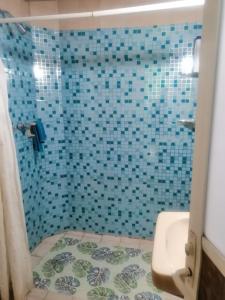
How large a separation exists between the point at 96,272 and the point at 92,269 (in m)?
0.05

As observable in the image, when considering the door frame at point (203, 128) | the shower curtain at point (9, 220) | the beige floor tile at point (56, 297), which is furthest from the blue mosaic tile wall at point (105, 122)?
the door frame at point (203, 128)

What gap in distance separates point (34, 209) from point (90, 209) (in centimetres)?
52

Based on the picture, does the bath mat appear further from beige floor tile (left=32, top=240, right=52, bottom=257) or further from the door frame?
the door frame

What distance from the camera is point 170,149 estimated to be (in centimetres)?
200

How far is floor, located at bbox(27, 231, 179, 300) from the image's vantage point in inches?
63.7

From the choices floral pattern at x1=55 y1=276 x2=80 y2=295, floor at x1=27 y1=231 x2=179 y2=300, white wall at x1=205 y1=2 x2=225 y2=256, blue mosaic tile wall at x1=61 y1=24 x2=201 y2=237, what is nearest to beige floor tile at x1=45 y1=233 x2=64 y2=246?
floor at x1=27 y1=231 x2=179 y2=300

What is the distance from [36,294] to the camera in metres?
1.60

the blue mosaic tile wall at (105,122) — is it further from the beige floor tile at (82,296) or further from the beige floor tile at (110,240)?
the beige floor tile at (82,296)

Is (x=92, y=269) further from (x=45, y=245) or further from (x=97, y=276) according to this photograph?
(x=45, y=245)

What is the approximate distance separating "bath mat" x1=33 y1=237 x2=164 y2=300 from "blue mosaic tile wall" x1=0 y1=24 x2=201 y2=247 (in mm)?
228

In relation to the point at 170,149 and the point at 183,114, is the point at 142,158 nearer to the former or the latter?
the point at 170,149

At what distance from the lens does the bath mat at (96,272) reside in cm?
163

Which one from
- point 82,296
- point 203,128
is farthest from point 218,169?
point 82,296

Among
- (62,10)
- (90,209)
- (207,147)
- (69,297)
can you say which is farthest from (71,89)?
(207,147)
